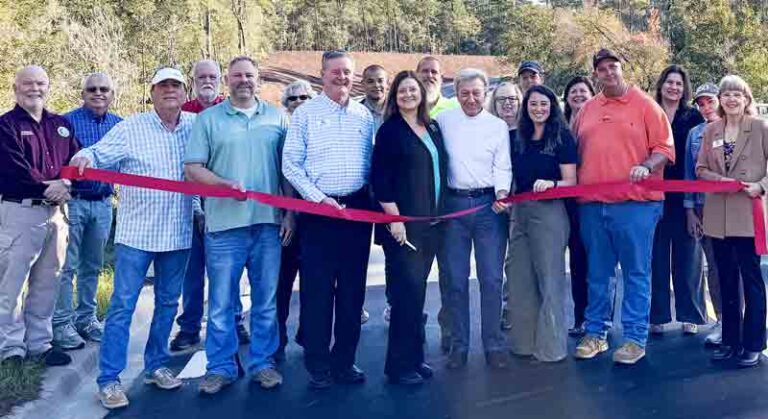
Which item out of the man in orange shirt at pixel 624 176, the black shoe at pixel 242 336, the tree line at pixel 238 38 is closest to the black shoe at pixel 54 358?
the black shoe at pixel 242 336

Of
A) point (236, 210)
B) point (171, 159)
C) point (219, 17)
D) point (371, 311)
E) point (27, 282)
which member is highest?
point (219, 17)

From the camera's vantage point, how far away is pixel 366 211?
5066 millimetres

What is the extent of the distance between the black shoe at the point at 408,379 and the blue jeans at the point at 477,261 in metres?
0.46

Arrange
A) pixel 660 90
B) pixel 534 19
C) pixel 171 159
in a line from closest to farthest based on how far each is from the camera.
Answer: pixel 171 159, pixel 660 90, pixel 534 19

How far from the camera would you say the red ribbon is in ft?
15.8

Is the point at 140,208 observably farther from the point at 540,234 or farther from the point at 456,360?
the point at 540,234

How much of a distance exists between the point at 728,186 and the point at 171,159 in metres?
3.73

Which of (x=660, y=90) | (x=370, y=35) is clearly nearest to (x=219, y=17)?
(x=660, y=90)

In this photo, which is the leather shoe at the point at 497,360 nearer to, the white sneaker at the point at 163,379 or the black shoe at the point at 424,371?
the black shoe at the point at 424,371

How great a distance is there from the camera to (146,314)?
7375 millimetres

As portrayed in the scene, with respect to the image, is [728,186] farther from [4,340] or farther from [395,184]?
[4,340]

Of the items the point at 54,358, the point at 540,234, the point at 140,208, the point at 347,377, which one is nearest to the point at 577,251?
the point at 540,234

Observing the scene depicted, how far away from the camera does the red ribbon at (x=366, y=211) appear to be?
4.81 metres

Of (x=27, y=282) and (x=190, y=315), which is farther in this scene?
(x=190, y=315)
